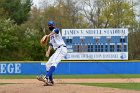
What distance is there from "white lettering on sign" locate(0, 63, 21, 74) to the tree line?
40.1 feet

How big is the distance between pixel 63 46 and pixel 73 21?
43742mm

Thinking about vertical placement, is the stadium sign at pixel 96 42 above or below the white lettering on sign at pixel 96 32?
below

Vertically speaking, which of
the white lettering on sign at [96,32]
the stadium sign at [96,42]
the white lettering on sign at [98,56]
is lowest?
the white lettering on sign at [98,56]

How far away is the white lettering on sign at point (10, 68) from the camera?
3022cm

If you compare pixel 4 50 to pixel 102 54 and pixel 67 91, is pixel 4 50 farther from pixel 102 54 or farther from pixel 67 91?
pixel 67 91

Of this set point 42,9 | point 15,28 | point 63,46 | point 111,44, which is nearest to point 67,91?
point 63,46

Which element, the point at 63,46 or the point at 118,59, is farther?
the point at 118,59

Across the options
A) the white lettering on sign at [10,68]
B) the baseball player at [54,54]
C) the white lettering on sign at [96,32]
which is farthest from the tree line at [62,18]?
the baseball player at [54,54]

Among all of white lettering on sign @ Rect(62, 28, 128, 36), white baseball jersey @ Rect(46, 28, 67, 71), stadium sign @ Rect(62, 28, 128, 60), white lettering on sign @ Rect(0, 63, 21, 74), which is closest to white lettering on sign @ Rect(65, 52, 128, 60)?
stadium sign @ Rect(62, 28, 128, 60)

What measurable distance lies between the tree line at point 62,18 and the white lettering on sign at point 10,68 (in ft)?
40.1

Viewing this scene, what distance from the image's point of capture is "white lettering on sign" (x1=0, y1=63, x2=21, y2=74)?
30.2 meters

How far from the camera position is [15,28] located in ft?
148

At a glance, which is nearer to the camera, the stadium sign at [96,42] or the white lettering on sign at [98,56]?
the stadium sign at [96,42]

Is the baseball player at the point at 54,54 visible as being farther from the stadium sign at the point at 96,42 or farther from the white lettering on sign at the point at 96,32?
the white lettering on sign at the point at 96,32
